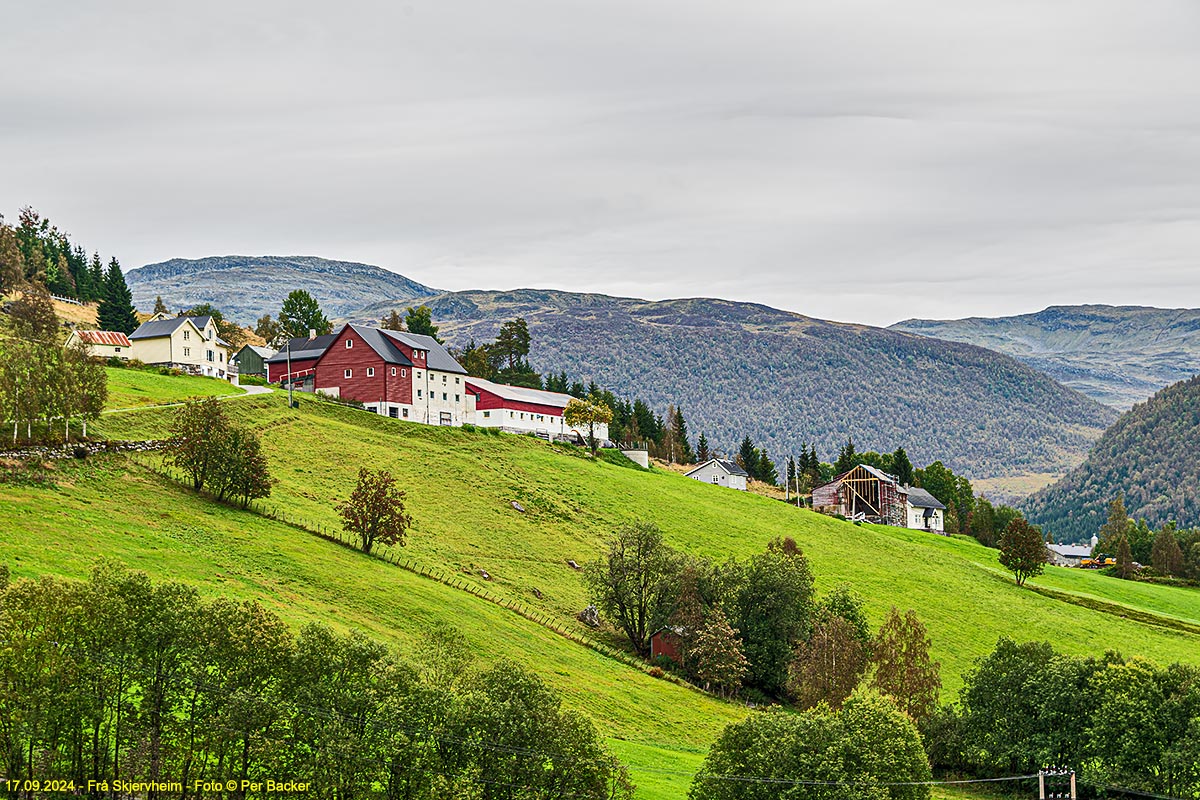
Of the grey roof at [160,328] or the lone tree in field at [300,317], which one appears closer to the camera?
the grey roof at [160,328]

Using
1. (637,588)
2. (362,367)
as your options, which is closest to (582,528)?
(637,588)

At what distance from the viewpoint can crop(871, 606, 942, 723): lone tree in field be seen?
67.2m

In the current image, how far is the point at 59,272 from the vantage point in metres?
175

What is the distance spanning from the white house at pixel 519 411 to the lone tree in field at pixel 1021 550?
49217mm

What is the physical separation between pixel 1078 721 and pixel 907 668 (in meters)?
9.54

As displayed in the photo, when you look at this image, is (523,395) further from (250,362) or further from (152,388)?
(152,388)

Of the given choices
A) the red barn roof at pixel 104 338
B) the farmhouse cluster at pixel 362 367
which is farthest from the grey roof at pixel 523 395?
the red barn roof at pixel 104 338

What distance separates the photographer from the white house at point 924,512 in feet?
510

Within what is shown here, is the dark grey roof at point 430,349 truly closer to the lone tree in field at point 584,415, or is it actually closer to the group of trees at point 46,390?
the lone tree in field at point 584,415

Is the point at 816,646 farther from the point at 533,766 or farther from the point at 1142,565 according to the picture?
the point at 1142,565

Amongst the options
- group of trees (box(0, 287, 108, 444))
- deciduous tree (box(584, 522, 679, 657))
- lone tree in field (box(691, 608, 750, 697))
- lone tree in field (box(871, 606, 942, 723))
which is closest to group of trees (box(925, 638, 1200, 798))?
lone tree in field (box(871, 606, 942, 723))

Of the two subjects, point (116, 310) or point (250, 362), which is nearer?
point (250, 362)

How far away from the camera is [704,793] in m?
43.4

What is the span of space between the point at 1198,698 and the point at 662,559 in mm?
31445
